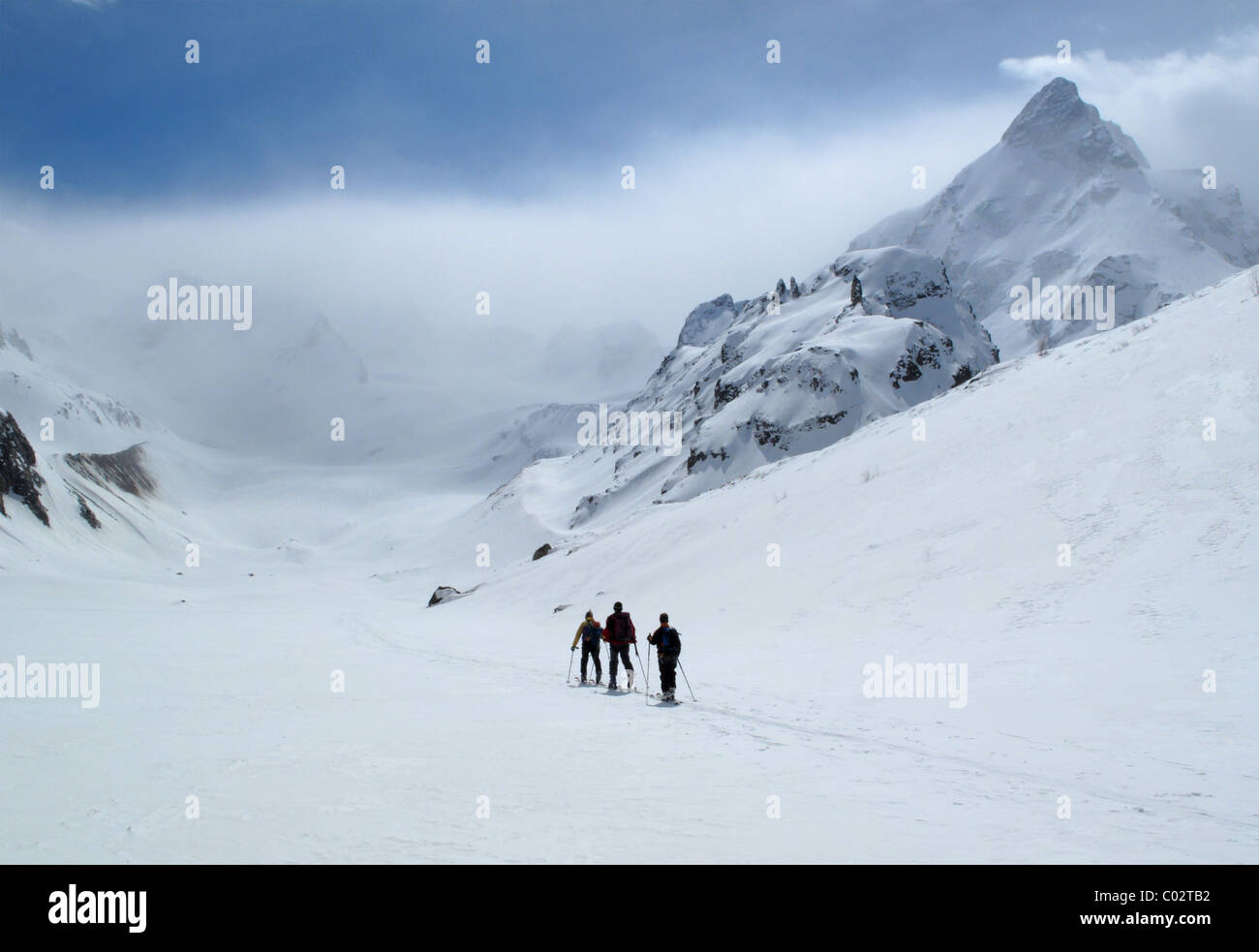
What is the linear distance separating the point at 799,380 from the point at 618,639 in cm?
7541

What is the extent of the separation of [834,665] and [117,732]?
14.5 meters

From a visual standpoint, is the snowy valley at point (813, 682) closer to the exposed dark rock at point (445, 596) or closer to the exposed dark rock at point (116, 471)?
the exposed dark rock at point (445, 596)

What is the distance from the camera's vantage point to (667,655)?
16828mm

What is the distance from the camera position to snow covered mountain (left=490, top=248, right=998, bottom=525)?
8725 cm

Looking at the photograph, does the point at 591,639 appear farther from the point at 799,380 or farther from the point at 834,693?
the point at 799,380

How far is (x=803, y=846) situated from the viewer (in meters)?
7.43

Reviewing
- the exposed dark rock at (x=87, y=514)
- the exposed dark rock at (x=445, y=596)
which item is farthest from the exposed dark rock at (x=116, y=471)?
the exposed dark rock at (x=445, y=596)

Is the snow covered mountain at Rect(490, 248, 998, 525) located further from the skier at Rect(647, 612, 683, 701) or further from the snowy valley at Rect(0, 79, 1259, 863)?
the skier at Rect(647, 612, 683, 701)

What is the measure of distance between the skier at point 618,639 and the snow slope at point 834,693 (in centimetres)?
77

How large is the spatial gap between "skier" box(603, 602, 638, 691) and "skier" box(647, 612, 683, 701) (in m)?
1.63
